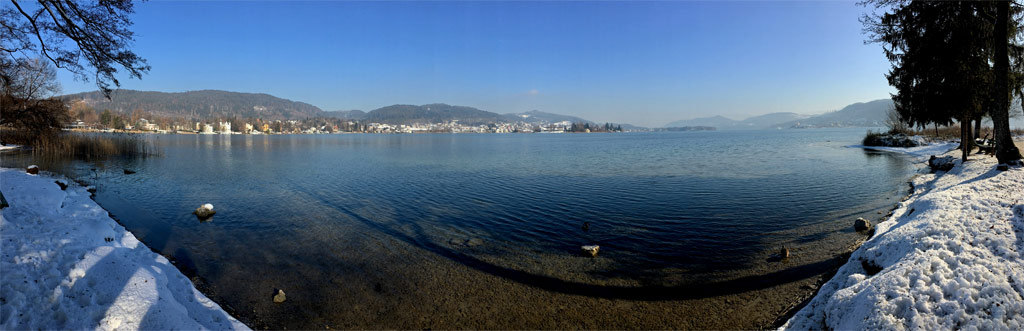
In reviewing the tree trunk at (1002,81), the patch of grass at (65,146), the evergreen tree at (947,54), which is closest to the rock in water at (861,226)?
the tree trunk at (1002,81)

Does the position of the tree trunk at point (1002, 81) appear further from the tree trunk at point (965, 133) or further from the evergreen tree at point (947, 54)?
the tree trunk at point (965, 133)

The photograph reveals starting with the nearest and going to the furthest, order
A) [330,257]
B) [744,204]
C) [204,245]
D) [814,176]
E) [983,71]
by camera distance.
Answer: [330,257] < [204,245] < [744,204] < [983,71] < [814,176]

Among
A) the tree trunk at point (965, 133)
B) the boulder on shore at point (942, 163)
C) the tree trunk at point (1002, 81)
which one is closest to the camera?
the tree trunk at point (1002, 81)

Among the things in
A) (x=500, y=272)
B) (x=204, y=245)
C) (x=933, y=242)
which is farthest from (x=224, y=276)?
(x=933, y=242)

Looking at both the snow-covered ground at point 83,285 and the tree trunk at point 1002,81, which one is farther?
the tree trunk at point 1002,81

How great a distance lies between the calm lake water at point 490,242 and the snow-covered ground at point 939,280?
181 centimetres

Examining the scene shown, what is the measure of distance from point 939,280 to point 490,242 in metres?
8.78

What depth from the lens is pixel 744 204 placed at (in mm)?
15625

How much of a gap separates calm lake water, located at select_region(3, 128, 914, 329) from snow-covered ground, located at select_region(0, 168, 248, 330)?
97 cm

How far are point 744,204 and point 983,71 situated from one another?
48.0 ft

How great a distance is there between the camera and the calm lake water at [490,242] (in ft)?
24.2

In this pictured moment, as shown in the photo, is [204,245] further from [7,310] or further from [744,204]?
[744,204]

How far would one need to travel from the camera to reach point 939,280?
5.14 m

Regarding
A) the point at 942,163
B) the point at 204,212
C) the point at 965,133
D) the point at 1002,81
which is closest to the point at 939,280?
the point at 1002,81
